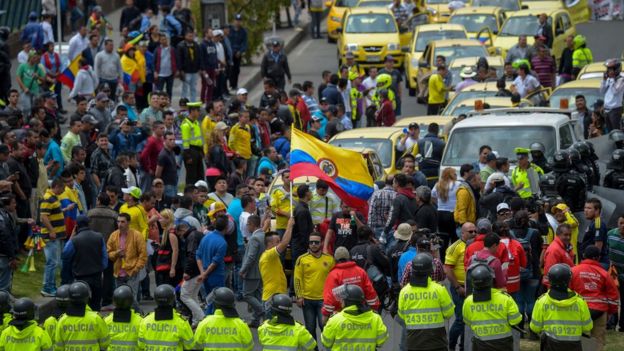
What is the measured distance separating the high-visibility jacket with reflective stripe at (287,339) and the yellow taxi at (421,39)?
68.7ft

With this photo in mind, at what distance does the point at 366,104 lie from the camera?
30.3 m

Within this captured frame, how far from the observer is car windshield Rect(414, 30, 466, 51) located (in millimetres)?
35906

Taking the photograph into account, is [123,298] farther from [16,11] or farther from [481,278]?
[16,11]

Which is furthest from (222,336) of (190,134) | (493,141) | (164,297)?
(190,134)

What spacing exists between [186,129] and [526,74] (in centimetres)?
777

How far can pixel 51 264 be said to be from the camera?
64.6 ft

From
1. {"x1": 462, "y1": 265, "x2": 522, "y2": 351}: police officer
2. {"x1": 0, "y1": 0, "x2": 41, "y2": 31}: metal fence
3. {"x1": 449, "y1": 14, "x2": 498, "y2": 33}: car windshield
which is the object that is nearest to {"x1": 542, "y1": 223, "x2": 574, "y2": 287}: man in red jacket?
{"x1": 462, "y1": 265, "x2": 522, "y2": 351}: police officer

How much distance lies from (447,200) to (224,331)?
7.08 meters

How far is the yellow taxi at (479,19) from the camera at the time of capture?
38125 millimetres

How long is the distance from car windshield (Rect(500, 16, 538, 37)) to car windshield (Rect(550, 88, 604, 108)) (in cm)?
735

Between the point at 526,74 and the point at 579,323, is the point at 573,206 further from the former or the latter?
the point at 526,74

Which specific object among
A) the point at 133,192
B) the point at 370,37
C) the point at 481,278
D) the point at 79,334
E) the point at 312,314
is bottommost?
the point at 312,314

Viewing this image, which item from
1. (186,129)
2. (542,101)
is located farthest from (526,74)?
(186,129)

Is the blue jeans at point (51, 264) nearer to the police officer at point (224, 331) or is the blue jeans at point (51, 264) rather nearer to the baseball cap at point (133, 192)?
the baseball cap at point (133, 192)
